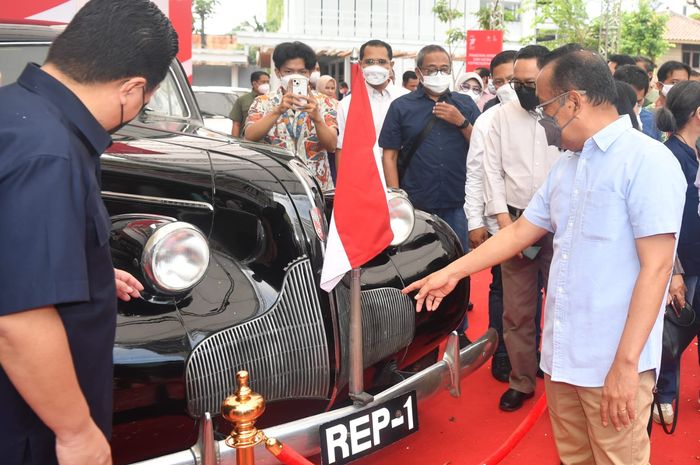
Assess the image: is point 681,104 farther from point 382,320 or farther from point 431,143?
point 382,320

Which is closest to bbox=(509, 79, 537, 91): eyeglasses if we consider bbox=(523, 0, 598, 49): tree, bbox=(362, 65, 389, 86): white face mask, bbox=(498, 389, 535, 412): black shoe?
bbox=(498, 389, 535, 412): black shoe

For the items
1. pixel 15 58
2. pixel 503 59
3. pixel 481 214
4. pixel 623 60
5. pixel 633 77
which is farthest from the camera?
pixel 623 60

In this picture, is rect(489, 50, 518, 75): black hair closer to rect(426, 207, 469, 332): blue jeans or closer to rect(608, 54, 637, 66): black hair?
rect(426, 207, 469, 332): blue jeans

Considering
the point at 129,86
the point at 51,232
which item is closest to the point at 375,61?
the point at 129,86

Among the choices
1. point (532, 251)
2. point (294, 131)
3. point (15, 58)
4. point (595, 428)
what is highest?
point (15, 58)

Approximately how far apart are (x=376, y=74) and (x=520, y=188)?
6.02 ft

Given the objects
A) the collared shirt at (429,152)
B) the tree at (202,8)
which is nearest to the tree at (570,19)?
the collared shirt at (429,152)

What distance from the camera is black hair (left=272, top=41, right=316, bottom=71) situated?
413 centimetres

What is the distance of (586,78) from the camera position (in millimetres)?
1996

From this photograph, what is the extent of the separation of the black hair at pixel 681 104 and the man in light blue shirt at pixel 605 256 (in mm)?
1333

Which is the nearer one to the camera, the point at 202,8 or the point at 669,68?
the point at 669,68

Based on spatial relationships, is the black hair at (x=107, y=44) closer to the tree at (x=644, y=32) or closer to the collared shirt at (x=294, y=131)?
the collared shirt at (x=294, y=131)

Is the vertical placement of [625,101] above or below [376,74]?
below

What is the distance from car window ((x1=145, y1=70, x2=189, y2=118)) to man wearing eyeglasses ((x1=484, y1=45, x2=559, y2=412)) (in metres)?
1.67
